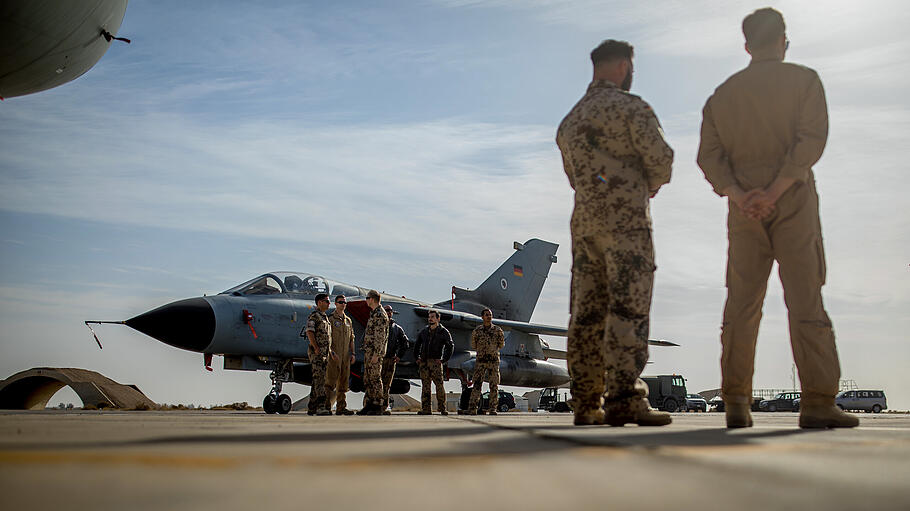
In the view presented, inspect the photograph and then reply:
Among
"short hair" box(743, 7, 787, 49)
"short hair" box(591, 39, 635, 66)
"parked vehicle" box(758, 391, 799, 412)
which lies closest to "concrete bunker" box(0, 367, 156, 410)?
"short hair" box(591, 39, 635, 66)

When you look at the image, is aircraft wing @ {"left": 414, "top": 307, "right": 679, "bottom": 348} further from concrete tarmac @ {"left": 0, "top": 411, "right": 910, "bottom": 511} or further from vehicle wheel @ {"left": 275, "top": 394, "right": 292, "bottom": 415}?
concrete tarmac @ {"left": 0, "top": 411, "right": 910, "bottom": 511}

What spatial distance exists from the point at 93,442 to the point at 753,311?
323 cm

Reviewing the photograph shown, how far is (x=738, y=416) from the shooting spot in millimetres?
3480

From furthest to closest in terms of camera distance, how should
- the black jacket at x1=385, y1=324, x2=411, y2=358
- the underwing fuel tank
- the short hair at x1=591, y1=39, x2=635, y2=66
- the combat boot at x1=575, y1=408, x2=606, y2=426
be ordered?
1. the underwing fuel tank
2. the black jacket at x1=385, y1=324, x2=411, y2=358
3. the short hair at x1=591, y1=39, x2=635, y2=66
4. the combat boot at x1=575, y1=408, x2=606, y2=426

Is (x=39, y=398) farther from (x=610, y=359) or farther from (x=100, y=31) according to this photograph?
(x=610, y=359)

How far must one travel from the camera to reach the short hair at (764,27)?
3.89 m

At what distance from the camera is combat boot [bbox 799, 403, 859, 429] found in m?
3.46

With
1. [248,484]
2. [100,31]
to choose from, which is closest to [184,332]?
[100,31]

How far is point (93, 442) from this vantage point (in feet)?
5.41

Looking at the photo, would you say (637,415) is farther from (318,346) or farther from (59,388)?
(59,388)

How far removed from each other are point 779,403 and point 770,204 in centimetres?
3861

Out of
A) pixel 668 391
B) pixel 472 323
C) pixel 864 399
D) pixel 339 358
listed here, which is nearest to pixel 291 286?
pixel 339 358

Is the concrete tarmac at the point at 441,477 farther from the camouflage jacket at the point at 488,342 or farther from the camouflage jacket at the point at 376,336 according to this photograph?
the camouflage jacket at the point at 488,342

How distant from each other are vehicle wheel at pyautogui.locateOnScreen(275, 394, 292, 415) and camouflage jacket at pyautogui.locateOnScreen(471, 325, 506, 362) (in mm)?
3295
